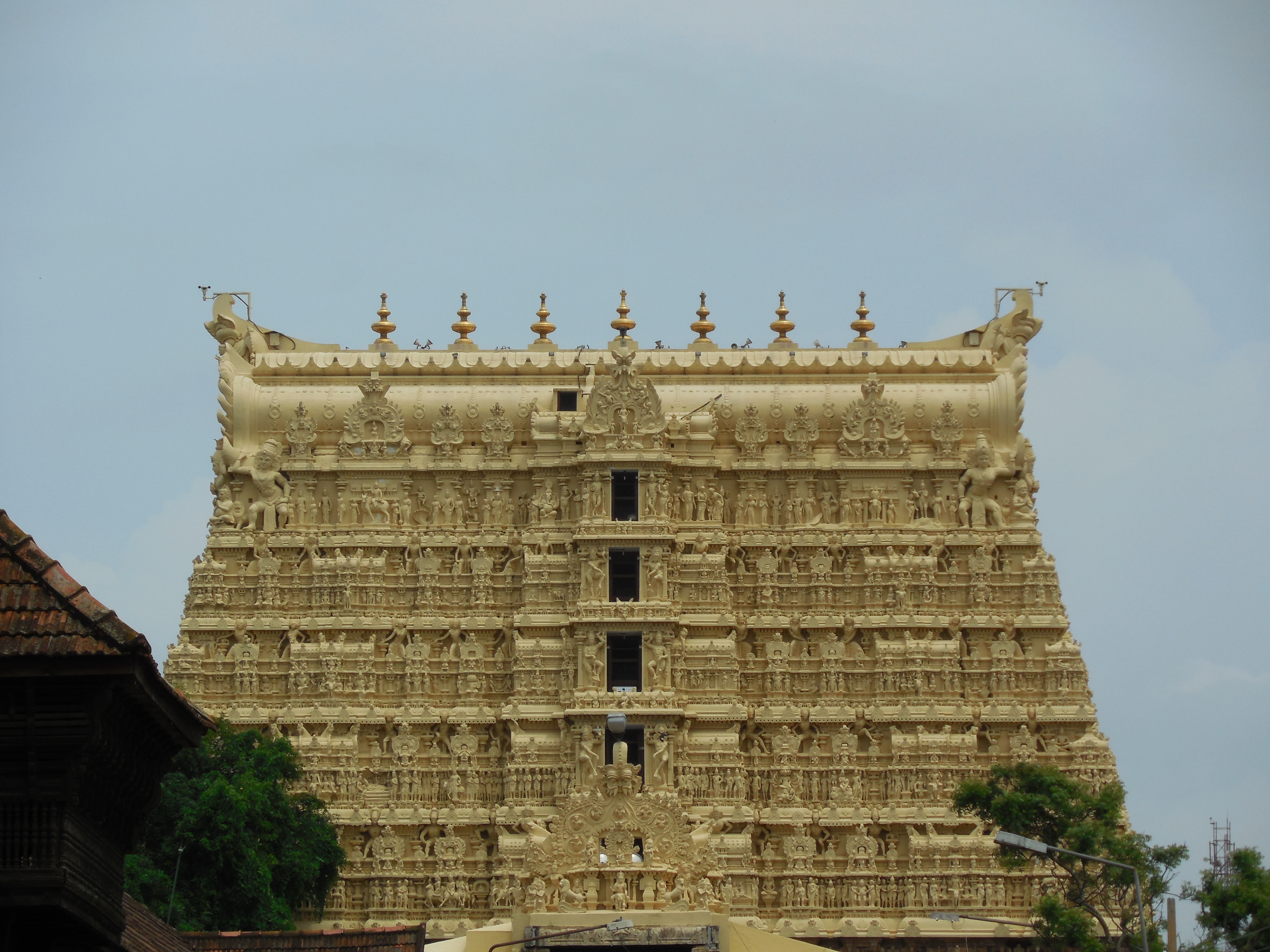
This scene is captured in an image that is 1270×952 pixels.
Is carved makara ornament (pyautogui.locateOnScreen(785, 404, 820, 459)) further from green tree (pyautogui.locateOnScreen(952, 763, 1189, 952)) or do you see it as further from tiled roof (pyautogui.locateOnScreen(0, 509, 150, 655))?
tiled roof (pyautogui.locateOnScreen(0, 509, 150, 655))

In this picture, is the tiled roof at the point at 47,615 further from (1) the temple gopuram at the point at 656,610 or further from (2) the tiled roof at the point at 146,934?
(1) the temple gopuram at the point at 656,610

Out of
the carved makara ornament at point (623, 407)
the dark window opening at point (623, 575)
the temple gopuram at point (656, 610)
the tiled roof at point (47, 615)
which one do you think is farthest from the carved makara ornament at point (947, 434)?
the tiled roof at point (47, 615)

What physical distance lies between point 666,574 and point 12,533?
45.8 m

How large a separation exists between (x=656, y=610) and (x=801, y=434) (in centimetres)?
799

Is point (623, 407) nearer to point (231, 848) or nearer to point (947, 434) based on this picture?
point (947, 434)

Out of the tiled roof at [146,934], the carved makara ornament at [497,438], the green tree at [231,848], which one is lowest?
the tiled roof at [146,934]

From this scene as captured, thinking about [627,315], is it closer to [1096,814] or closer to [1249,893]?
[1096,814]

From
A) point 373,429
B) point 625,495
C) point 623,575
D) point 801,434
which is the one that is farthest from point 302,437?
point 801,434

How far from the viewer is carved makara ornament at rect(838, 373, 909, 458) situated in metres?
73.9

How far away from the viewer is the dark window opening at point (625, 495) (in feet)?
237

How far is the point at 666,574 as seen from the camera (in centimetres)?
7062

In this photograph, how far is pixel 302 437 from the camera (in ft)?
244

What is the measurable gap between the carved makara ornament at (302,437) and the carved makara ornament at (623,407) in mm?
8526


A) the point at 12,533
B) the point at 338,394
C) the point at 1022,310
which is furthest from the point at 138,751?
the point at 1022,310
